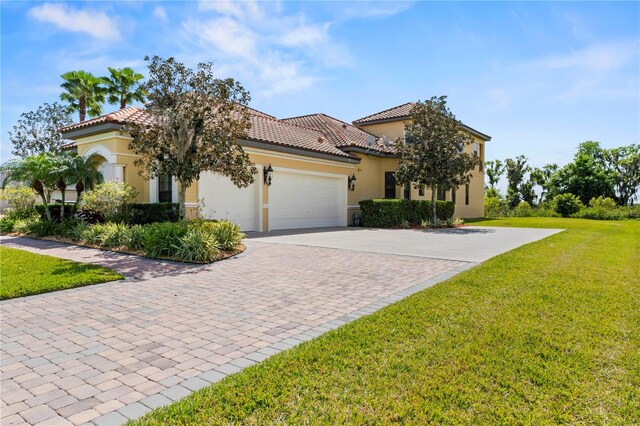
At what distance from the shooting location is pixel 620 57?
472 inches

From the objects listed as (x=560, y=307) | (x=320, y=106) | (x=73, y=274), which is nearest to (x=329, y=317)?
(x=560, y=307)

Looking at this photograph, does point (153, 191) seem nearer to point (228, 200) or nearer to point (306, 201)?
point (228, 200)

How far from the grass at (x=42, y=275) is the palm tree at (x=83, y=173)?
5053mm

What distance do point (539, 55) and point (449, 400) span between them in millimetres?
13297

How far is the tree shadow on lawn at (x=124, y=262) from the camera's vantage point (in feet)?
25.5

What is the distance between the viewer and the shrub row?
9.09m

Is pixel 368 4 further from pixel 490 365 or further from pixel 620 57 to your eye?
pixel 490 365

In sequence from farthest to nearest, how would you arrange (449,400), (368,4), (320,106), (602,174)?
(602,174)
(320,106)
(368,4)
(449,400)

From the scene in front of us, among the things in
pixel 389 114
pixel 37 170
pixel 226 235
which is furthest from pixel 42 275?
pixel 389 114

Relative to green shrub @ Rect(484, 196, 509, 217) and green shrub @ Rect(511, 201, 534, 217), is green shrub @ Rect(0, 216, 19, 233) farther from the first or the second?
green shrub @ Rect(511, 201, 534, 217)

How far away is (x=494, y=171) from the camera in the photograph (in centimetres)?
4666

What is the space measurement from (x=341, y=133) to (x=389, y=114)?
429 centimetres

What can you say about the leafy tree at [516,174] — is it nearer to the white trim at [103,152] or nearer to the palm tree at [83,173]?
the white trim at [103,152]

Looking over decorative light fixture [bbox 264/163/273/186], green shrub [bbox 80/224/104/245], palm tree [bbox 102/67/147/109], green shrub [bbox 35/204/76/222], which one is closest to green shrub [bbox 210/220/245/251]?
green shrub [bbox 80/224/104/245]
